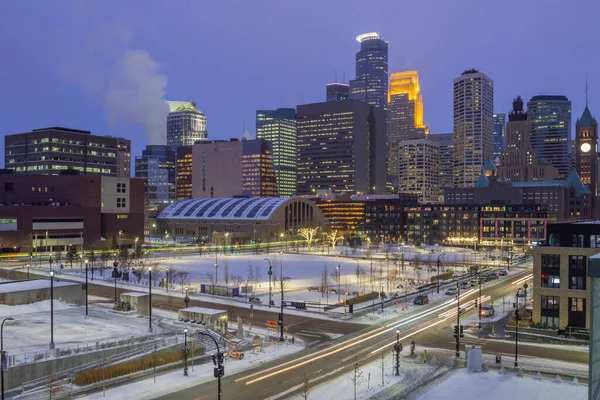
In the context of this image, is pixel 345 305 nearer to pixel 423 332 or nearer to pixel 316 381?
pixel 423 332

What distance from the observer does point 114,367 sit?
1473 inches

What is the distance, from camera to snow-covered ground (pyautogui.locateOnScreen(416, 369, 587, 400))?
34.0 meters

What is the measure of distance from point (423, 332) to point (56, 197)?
108 metres

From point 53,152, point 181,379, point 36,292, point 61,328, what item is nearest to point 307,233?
point 53,152

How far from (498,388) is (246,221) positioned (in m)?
147

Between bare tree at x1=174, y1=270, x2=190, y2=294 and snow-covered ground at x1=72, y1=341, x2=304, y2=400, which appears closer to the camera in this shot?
snow-covered ground at x1=72, y1=341, x2=304, y2=400

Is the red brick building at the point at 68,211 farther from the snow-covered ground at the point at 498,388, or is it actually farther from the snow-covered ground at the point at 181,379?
the snow-covered ground at the point at 498,388

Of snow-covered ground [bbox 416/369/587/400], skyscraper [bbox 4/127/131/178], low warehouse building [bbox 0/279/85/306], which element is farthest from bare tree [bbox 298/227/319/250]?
snow-covered ground [bbox 416/369/587/400]

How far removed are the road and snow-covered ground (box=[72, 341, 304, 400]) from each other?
84 centimetres

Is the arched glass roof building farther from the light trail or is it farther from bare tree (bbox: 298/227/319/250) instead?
the light trail

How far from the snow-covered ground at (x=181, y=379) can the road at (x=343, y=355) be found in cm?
84

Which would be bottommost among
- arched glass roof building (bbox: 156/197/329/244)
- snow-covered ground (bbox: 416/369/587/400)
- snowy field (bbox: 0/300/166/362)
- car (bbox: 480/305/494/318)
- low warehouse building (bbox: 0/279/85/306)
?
snow-covered ground (bbox: 416/369/587/400)

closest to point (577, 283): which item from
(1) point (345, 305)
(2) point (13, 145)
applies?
(1) point (345, 305)

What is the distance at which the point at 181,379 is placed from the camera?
1465 inches
